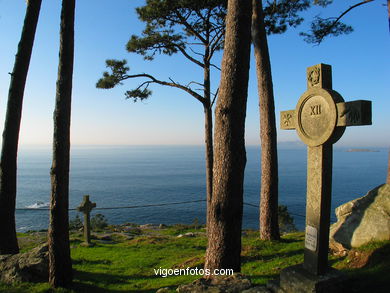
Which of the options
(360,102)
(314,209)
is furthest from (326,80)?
(314,209)

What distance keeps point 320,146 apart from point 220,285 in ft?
7.05

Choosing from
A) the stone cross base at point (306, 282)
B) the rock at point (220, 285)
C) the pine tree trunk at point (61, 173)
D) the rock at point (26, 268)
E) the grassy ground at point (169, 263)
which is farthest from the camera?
the rock at point (26, 268)

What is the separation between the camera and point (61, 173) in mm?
5297

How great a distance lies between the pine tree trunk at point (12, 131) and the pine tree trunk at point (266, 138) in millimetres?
5737

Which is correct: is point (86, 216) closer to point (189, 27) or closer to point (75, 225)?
point (189, 27)

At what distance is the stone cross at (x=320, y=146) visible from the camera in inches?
134

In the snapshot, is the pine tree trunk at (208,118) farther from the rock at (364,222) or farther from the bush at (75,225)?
the bush at (75,225)

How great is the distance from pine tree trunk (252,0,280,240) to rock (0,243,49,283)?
17.8 ft

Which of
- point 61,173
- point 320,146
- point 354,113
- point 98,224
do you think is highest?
point 354,113

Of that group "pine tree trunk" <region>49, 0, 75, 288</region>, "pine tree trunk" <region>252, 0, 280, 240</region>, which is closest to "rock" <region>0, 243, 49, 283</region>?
"pine tree trunk" <region>49, 0, 75, 288</region>

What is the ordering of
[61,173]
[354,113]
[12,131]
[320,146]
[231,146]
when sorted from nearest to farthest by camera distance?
[354,113]
[320,146]
[231,146]
[61,173]
[12,131]

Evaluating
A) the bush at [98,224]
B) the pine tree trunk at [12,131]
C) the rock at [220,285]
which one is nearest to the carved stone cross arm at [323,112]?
the rock at [220,285]

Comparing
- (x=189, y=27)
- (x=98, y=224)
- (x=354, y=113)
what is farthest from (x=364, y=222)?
(x=98, y=224)

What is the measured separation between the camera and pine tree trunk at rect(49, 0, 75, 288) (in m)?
5.29
